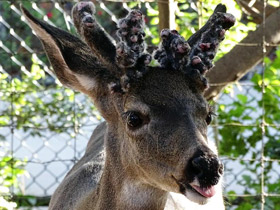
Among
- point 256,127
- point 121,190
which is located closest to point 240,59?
point 256,127

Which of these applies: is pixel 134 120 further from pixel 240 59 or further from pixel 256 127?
pixel 256 127

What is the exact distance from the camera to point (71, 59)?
13.1ft

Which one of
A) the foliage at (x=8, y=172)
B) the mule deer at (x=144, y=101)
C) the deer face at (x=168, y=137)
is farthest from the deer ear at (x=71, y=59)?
the foliage at (x=8, y=172)

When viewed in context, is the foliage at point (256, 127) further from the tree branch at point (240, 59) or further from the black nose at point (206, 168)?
the black nose at point (206, 168)

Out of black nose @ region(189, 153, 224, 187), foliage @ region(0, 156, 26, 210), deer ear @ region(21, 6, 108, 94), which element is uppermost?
deer ear @ region(21, 6, 108, 94)

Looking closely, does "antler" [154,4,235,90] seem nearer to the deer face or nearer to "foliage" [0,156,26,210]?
the deer face

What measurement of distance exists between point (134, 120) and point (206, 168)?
51 cm

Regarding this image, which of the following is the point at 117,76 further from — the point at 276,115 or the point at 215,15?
the point at 276,115

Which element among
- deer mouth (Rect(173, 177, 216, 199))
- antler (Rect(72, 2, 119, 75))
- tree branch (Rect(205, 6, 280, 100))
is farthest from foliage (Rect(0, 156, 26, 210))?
deer mouth (Rect(173, 177, 216, 199))

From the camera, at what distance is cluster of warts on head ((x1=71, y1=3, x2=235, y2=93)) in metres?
3.73

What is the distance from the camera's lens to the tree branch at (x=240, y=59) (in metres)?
5.84

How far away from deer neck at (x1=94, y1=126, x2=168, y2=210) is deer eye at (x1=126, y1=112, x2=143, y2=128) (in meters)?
0.20

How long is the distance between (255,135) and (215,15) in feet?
8.05

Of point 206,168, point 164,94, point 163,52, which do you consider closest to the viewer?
point 206,168
